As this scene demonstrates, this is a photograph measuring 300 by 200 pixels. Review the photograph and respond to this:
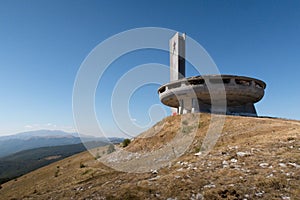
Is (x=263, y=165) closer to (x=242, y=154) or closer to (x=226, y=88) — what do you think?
(x=242, y=154)

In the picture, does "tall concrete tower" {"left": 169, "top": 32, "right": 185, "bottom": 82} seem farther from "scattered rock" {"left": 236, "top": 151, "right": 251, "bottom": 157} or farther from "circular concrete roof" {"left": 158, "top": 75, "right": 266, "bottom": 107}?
"scattered rock" {"left": 236, "top": 151, "right": 251, "bottom": 157}

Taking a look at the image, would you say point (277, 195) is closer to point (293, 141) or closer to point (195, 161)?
point (195, 161)

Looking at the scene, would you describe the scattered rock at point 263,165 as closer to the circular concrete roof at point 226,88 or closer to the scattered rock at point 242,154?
the scattered rock at point 242,154

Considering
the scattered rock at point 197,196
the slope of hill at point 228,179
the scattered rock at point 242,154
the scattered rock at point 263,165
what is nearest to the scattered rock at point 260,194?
the slope of hill at point 228,179

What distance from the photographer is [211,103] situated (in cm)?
2912

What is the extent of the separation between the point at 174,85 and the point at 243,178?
890 inches

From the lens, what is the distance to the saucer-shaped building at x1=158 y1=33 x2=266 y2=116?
2673 cm

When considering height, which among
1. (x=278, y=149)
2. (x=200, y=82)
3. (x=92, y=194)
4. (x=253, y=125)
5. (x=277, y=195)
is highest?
(x=200, y=82)

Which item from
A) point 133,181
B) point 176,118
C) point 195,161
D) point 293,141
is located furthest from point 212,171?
point 176,118

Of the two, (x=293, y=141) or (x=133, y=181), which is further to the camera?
(x=293, y=141)

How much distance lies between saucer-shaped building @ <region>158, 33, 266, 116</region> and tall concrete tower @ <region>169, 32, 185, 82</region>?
8418 millimetres

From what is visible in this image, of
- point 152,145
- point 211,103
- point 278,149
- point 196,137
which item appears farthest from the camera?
point 211,103

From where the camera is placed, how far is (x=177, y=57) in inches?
1561

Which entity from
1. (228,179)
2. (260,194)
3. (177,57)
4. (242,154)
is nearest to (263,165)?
(242,154)
